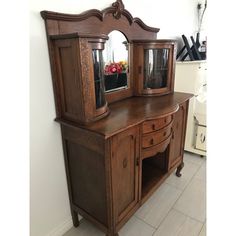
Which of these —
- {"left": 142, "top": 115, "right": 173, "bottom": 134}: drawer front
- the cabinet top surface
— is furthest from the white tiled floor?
the cabinet top surface

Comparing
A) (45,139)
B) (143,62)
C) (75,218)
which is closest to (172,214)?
(75,218)

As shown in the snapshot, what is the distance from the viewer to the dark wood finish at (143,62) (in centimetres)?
174

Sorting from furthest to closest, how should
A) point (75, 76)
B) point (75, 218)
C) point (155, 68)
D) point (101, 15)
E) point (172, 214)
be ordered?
point (155, 68), point (172, 214), point (75, 218), point (101, 15), point (75, 76)

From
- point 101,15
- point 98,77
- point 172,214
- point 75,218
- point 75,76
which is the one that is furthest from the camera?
point 172,214

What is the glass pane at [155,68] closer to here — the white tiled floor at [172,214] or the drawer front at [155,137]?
the drawer front at [155,137]

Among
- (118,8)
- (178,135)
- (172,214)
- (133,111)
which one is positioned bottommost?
(172,214)

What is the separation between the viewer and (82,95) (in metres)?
1.14

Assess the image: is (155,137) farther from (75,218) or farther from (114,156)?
(75,218)

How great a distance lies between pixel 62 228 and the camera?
1.55 metres

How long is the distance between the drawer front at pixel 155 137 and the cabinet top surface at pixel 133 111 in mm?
157

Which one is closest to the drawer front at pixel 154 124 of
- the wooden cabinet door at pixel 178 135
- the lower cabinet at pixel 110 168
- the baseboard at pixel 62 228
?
the lower cabinet at pixel 110 168

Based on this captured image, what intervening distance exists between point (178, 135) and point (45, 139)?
1263 millimetres

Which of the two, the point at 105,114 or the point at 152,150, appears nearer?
the point at 105,114

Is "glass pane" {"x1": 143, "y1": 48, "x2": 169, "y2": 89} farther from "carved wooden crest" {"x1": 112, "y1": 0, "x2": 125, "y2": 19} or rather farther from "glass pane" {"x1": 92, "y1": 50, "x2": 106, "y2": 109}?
"glass pane" {"x1": 92, "y1": 50, "x2": 106, "y2": 109}
